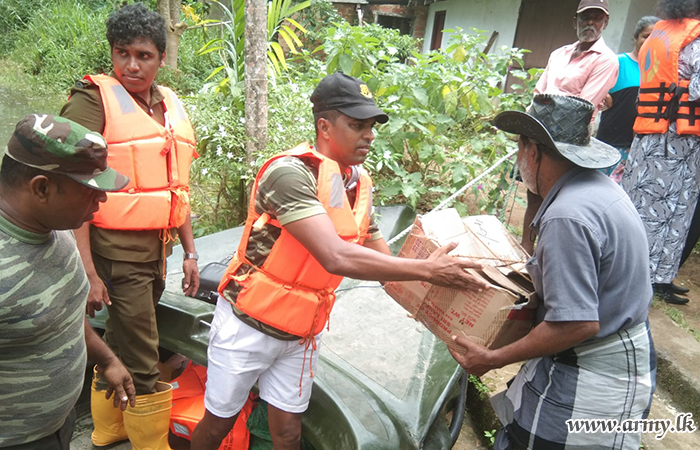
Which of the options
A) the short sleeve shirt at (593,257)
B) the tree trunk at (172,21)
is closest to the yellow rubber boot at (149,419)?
the short sleeve shirt at (593,257)

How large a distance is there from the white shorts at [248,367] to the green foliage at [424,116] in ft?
8.36

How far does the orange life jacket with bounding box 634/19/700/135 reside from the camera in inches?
132

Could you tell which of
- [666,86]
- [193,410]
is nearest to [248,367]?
[193,410]

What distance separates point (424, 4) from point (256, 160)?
1115 centimetres

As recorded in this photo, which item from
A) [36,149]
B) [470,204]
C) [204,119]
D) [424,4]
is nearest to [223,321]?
[36,149]

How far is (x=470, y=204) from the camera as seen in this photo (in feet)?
17.1

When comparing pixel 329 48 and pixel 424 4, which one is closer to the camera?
pixel 329 48

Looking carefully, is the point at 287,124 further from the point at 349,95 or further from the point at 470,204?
the point at 349,95

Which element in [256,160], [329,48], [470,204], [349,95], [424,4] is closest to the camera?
→ [349,95]

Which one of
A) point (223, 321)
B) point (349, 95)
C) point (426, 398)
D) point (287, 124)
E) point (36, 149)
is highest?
point (349, 95)

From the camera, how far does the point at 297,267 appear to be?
1.80 meters

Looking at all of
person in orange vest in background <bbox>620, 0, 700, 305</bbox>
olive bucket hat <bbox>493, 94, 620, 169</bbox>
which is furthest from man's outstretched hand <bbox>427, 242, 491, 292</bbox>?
person in orange vest in background <bbox>620, 0, 700, 305</bbox>

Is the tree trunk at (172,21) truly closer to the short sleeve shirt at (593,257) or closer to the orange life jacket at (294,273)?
the orange life jacket at (294,273)

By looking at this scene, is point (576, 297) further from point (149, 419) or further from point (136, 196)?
point (149, 419)
